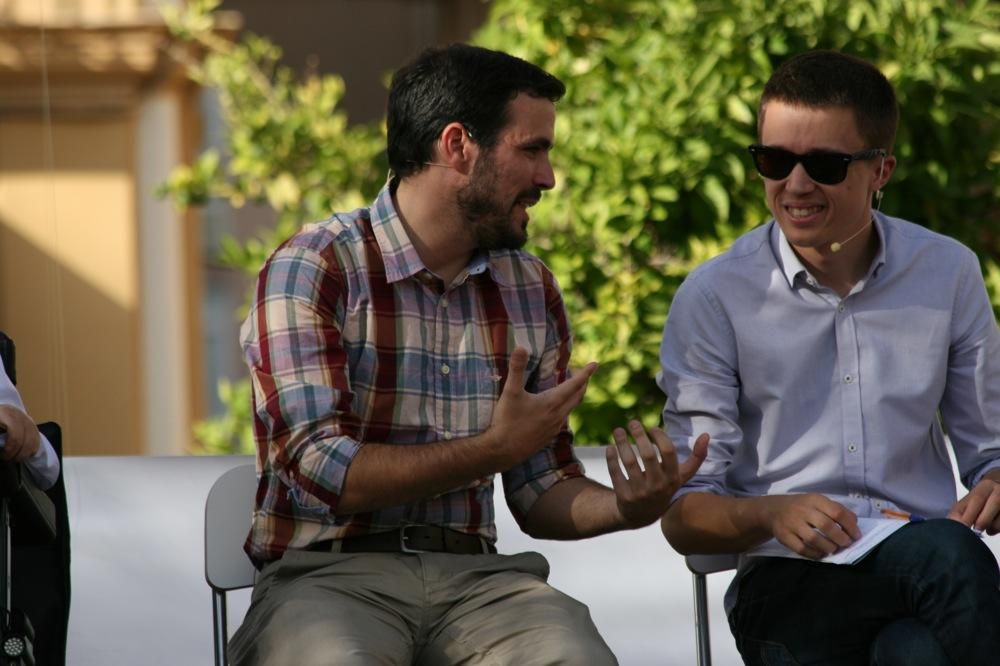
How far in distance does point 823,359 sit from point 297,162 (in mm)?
3584

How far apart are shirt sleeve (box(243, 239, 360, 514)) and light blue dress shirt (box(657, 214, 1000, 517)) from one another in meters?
0.67

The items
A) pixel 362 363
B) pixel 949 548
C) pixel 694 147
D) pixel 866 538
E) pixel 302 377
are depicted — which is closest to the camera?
pixel 949 548

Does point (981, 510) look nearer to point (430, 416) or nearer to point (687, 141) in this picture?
point (430, 416)

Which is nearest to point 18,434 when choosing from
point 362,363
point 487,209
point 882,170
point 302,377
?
point 302,377

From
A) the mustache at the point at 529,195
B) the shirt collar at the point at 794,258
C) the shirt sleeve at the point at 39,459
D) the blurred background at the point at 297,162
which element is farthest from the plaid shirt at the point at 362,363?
the blurred background at the point at 297,162

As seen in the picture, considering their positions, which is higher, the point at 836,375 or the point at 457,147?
the point at 457,147

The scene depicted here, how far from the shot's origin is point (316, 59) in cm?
841

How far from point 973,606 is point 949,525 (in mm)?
168

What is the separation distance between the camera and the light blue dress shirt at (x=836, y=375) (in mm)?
3219

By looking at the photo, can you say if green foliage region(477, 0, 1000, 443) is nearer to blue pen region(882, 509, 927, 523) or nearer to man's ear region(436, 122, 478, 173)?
man's ear region(436, 122, 478, 173)

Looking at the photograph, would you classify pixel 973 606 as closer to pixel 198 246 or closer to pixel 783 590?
pixel 783 590

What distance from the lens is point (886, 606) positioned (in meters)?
2.93

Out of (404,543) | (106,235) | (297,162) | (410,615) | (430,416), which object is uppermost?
(297,162)

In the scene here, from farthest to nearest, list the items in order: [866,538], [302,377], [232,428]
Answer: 1. [232,428]
2. [302,377]
3. [866,538]
